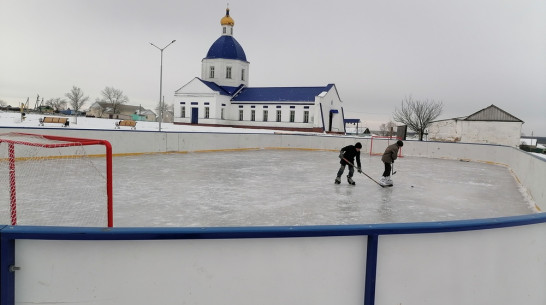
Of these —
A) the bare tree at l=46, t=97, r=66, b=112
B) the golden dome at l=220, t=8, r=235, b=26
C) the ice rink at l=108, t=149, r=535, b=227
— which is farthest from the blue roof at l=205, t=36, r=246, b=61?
the bare tree at l=46, t=97, r=66, b=112

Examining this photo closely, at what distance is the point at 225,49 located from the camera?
166ft

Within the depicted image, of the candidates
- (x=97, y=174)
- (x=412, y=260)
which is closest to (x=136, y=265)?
(x=412, y=260)

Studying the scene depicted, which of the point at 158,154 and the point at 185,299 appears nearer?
the point at 185,299

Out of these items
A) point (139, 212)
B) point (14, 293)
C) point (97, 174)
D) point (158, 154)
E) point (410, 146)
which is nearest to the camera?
point (14, 293)


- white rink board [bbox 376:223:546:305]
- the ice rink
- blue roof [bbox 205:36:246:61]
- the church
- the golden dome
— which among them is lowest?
the ice rink

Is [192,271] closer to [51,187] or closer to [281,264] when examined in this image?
[281,264]

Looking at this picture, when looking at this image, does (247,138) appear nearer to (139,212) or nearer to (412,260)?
(139,212)

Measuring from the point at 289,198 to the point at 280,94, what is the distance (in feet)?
135

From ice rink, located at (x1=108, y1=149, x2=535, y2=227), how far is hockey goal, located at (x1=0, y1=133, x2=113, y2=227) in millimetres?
525

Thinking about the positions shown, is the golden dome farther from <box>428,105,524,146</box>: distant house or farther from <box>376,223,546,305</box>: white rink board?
<box>376,223,546,305</box>: white rink board

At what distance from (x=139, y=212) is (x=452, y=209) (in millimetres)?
6501

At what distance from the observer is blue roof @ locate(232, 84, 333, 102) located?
46.6m

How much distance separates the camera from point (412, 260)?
2299 millimetres

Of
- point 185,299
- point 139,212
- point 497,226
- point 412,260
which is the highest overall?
point 497,226
